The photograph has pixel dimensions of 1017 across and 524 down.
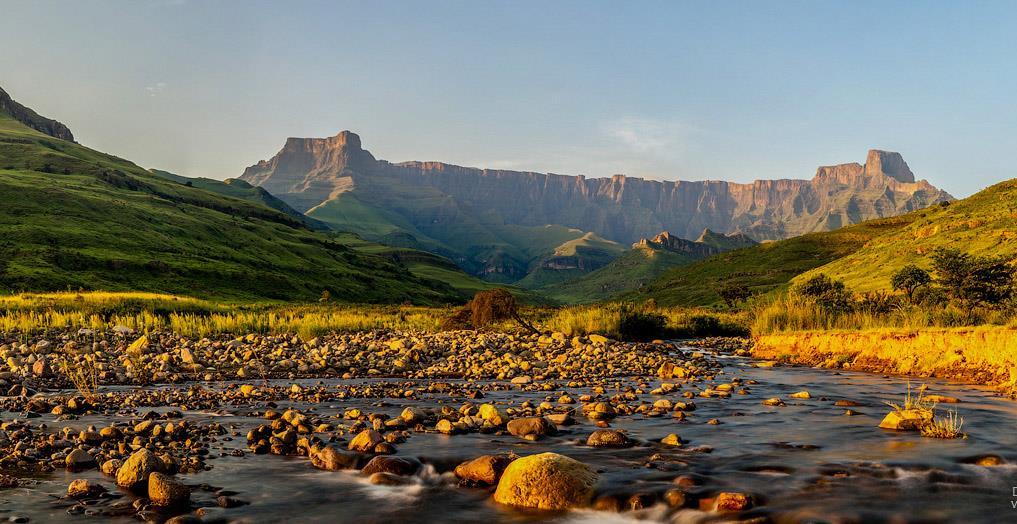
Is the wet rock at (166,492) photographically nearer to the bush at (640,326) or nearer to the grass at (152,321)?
the grass at (152,321)

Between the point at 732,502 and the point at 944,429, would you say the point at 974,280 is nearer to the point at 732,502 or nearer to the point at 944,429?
the point at 944,429

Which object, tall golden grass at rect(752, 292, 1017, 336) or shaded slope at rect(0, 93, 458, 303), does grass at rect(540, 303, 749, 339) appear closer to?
tall golden grass at rect(752, 292, 1017, 336)

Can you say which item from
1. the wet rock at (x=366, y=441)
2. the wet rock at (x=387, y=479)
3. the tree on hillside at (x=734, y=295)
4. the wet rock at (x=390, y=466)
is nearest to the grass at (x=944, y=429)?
the wet rock at (x=390, y=466)

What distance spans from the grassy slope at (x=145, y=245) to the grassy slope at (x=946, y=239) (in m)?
81.7

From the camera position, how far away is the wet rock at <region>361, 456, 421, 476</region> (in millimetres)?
10531

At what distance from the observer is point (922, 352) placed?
22609 millimetres

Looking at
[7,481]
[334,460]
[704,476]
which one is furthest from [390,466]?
[7,481]

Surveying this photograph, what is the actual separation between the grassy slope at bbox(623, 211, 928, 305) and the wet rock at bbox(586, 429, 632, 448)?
106001 mm

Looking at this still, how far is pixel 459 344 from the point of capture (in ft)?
101

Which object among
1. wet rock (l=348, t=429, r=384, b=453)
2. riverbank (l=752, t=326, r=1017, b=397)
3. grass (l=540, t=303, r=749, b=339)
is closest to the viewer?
wet rock (l=348, t=429, r=384, b=453)

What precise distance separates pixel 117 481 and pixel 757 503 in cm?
937

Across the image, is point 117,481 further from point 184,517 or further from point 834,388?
point 834,388

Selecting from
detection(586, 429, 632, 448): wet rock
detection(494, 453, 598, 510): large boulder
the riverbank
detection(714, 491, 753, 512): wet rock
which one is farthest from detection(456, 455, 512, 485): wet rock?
the riverbank

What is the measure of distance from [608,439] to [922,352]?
16.5 meters
